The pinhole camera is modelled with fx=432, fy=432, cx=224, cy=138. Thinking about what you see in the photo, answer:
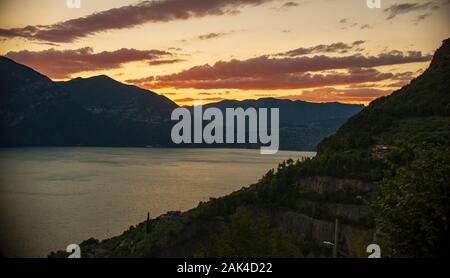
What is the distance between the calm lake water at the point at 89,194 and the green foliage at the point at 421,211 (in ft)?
77.8

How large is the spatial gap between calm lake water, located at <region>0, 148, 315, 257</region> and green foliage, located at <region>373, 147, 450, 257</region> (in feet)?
77.8

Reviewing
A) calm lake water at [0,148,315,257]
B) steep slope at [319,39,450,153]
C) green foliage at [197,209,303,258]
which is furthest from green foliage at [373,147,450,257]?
steep slope at [319,39,450,153]

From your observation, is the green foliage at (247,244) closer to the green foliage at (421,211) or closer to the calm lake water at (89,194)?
the green foliage at (421,211)

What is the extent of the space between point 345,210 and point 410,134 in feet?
47.8

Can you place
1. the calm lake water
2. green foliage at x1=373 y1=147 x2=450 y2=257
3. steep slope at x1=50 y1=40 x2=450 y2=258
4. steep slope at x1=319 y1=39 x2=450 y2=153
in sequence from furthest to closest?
the calm lake water < steep slope at x1=319 y1=39 x2=450 y2=153 < steep slope at x1=50 y1=40 x2=450 y2=258 < green foliage at x1=373 y1=147 x2=450 y2=257

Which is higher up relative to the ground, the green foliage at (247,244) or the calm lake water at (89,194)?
the green foliage at (247,244)

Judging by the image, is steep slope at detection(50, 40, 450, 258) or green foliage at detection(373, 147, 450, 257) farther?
steep slope at detection(50, 40, 450, 258)

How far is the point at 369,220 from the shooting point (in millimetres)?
41875

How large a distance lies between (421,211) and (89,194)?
89049 mm

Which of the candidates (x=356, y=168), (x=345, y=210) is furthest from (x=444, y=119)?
(x=345, y=210)

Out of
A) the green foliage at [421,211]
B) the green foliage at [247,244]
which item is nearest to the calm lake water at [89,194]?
the green foliage at [247,244]

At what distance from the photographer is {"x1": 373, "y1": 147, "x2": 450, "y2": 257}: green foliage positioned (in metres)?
9.01

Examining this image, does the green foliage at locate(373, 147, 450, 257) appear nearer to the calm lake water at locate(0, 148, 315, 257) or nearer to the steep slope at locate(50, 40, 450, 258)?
the steep slope at locate(50, 40, 450, 258)

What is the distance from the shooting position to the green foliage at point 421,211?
9008 millimetres
